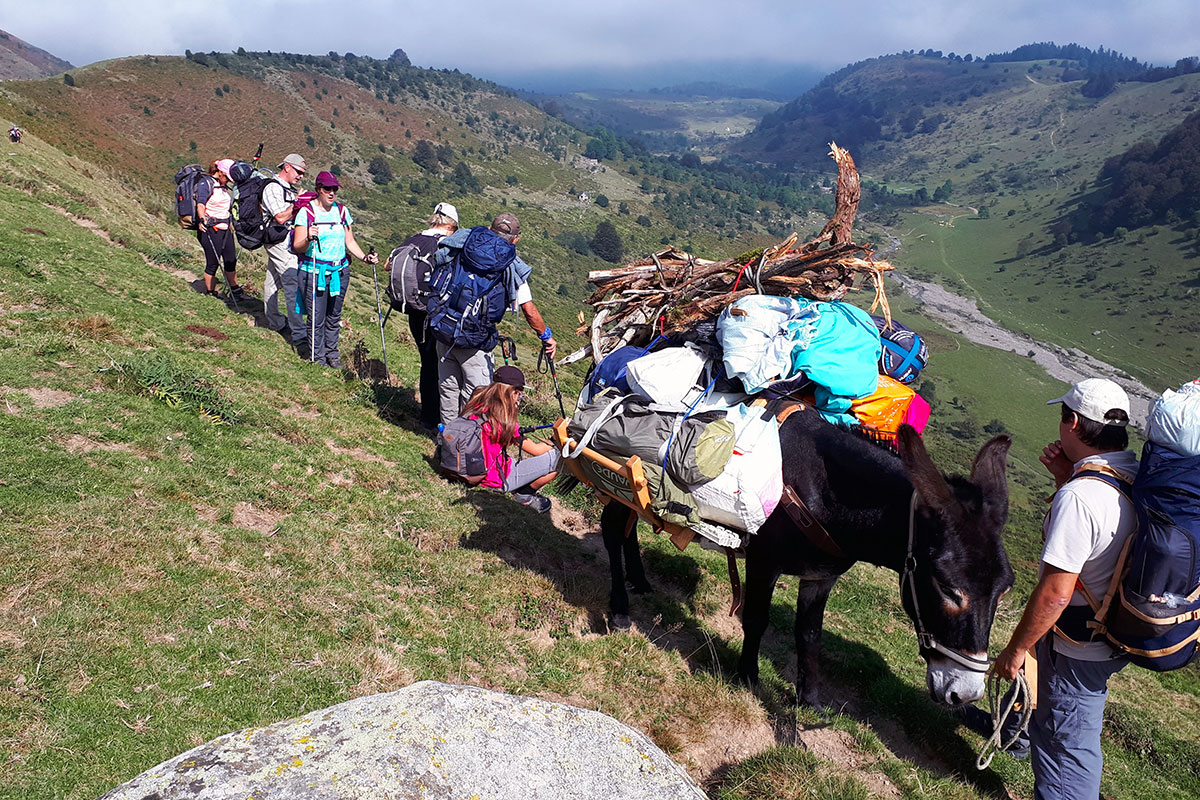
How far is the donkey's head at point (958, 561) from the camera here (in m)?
3.82

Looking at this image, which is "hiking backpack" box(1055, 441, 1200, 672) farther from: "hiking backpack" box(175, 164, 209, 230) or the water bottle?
"hiking backpack" box(175, 164, 209, 230)

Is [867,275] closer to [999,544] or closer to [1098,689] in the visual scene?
[999,544]

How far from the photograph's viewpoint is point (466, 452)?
6910mm

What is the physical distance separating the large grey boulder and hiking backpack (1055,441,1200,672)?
7.94 feet

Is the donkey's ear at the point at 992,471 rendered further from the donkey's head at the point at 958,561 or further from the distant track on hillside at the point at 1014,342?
the distant track on hillside at the point at 1014,342

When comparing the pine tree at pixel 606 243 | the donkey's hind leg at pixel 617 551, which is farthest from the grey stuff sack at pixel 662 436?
the pine tree at pixel 606 243

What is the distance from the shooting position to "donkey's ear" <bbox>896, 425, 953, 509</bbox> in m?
3.93

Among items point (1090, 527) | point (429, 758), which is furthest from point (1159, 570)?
point (429, 758)

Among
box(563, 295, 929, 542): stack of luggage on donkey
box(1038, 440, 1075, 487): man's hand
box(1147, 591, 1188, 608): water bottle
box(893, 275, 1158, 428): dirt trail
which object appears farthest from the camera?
box(893, 275, 1158, 428): dirt trail

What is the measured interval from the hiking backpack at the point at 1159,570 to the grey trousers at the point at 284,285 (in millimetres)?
10163

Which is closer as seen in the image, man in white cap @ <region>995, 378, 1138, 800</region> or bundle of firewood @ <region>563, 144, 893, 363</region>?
man in white cap @ <region>995, 378, 1138, 800</region>

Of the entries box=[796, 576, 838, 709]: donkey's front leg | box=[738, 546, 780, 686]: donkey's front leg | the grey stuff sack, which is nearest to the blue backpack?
the grey stuff sack

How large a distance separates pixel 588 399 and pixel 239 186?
26.3 ft

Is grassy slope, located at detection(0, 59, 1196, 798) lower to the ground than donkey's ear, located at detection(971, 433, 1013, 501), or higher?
lower
